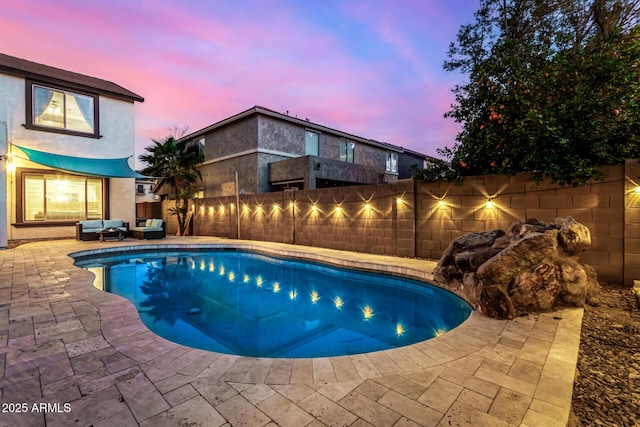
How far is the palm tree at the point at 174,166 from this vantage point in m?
15.2

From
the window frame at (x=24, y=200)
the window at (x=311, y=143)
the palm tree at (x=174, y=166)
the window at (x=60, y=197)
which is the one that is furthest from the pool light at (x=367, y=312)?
the window frame at (x=24, y=200)

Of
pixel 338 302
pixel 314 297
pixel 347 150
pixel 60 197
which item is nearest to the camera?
pixel 338 302

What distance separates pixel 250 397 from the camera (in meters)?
2.16

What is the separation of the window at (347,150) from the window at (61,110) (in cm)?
1305

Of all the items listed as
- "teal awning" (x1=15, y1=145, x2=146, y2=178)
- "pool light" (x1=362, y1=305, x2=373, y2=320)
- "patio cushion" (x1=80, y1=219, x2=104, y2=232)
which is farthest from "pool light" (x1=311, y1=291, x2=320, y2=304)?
"patio cushion" (x1=80, y1=219, x2=104, y2=232)

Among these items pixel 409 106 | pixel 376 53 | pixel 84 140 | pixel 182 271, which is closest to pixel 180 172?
pixel 84 140

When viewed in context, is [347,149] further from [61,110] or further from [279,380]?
[279,380]

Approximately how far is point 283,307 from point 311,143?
12.8 m

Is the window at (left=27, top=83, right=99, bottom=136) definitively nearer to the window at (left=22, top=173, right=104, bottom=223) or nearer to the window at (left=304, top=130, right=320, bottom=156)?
the window at (left=22, top=173, right=104, bottom=223)

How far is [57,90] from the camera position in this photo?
39.9ft

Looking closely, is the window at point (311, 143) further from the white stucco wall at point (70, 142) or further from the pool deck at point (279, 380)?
the pool deck at point (279, 380)

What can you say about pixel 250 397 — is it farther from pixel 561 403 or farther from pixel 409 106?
pixel 409 106

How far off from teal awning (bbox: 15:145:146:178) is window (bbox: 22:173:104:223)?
4.35 feet

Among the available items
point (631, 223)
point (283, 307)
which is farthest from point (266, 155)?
point (631, 223)
